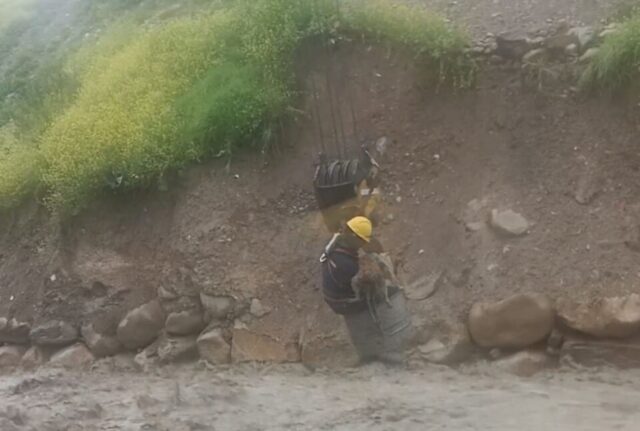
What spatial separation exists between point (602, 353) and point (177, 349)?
3.15m

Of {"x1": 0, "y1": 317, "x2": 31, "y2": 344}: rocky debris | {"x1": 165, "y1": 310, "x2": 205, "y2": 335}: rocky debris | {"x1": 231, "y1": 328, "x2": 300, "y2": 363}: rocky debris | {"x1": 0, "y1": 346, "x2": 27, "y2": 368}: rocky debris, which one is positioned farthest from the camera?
{"x1": 0, "y1": 317, "x2": 31, "y2": 344}: rocky debris

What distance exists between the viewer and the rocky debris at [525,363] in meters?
6.13

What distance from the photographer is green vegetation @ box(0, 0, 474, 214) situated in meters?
8.01

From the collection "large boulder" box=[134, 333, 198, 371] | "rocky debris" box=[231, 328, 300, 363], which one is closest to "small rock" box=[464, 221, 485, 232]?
"rocky debris" box=[231, 328, 300, 363]

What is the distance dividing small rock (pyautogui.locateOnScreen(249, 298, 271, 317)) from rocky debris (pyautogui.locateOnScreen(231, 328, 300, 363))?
15 centimetres

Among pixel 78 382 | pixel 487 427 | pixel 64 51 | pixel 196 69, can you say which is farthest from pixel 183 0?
pixel 487 427

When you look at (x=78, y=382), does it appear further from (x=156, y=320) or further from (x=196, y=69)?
(x=196, y=69)

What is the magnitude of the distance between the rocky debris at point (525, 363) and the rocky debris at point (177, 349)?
94.9 inches

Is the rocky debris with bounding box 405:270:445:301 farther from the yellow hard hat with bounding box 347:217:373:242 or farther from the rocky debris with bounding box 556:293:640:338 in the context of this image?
the rocky debris with bounding box 556:293:640:338

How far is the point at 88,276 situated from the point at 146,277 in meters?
0.60

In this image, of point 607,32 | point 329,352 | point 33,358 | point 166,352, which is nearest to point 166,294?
point 166,352

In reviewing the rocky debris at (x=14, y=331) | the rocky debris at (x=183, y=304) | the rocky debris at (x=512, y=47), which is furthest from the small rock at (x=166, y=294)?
the rocky debris at (x=512, y=47)

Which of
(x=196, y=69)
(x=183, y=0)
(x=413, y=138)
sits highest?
(x=183, y=0)

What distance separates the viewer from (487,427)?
551cm
